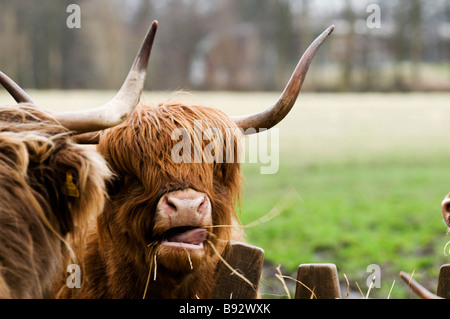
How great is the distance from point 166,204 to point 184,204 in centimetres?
9

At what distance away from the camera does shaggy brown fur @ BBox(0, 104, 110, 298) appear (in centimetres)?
214

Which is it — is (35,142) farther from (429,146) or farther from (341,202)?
(429,146)

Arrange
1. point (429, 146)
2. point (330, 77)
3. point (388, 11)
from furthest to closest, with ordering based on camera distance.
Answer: point (330, 77), point (388, 11), point (429, 146)

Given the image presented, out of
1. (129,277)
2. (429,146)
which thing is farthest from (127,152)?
(429,146)

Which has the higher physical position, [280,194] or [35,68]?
[35,68]

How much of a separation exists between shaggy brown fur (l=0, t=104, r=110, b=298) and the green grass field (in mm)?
1147

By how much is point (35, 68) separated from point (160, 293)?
17.0 m

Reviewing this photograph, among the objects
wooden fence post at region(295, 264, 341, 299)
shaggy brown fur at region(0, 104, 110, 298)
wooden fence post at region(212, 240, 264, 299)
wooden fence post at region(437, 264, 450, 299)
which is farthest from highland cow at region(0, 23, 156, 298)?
wooden fence post at region(437, 264, 450, 299)

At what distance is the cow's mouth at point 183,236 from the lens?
9.17 ft

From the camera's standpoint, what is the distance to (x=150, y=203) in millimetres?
2855

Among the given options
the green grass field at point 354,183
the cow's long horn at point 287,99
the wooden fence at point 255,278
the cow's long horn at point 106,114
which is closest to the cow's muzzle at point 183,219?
the wooden fence at point 255,278

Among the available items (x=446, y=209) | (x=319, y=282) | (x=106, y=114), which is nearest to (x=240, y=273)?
(x=319, y=282)

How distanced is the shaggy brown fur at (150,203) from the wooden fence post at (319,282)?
460 mm

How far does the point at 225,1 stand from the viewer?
22547mm
